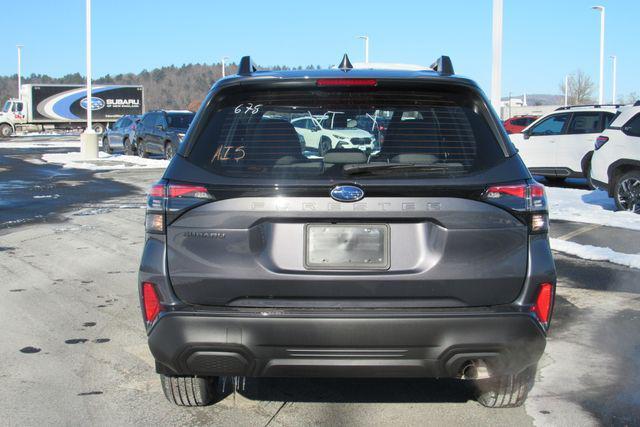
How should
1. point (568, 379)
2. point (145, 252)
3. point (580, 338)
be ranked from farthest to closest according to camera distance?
point (580, 338), point (568, 379), point (145, 252)

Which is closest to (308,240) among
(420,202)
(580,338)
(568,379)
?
(420,202)

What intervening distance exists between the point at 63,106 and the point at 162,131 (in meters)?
34.6

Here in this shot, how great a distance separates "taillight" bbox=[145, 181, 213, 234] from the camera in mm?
3385

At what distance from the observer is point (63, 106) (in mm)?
57719

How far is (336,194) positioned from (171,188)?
778 millimetres

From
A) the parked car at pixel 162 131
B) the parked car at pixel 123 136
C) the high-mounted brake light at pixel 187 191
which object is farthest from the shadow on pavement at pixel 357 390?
the parked car at pixel 123 136

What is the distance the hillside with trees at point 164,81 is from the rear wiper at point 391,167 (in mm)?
134781

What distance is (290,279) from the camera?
3.29m

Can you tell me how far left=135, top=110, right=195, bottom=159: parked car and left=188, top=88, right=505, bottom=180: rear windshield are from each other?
21.6m

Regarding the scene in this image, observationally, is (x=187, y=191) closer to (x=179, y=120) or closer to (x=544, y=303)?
(x=544, y=303)

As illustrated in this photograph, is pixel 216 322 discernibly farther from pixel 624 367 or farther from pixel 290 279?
pixel 624 367

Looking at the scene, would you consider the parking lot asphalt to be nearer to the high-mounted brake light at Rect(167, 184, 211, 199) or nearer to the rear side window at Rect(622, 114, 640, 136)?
the high-mounted brake light at Rect(167, 184, 211, 199)

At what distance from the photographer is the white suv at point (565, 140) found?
51.1ft

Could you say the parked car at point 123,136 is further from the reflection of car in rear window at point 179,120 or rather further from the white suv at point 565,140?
the white suv at point 565,140
